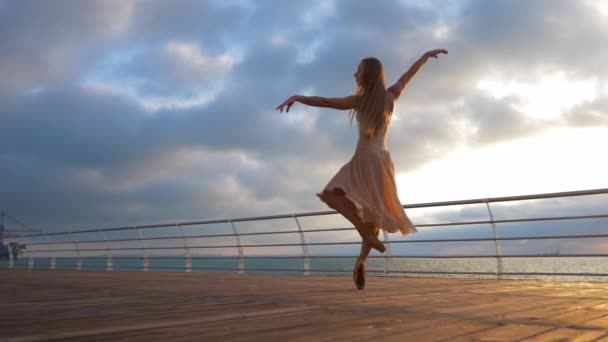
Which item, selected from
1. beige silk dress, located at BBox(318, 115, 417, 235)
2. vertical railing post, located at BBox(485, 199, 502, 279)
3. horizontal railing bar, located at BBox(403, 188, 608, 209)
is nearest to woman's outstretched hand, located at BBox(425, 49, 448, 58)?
beige silk dress, located at BBox(318, 115, 417, 235)

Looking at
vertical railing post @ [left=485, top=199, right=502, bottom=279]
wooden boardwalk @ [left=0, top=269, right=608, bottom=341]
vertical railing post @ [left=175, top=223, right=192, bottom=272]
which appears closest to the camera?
wooden boardwalk @ [left=0, top=269, right=608, bottom=341]

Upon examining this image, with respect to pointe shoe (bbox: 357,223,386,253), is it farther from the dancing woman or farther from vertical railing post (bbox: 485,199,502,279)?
vertical railing post (bbox: 485,199,502,279)

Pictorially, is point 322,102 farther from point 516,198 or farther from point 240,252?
point 240,252

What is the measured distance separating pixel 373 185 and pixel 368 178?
6 centimetres

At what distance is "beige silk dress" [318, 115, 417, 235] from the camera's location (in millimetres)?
3668

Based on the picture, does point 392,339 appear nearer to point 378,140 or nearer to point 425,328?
point 425,328

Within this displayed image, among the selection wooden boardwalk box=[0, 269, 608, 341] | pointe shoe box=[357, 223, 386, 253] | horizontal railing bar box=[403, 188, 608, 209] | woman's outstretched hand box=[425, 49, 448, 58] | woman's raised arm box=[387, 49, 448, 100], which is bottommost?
wooden boardwalk box=[0, 269, 608, 341]

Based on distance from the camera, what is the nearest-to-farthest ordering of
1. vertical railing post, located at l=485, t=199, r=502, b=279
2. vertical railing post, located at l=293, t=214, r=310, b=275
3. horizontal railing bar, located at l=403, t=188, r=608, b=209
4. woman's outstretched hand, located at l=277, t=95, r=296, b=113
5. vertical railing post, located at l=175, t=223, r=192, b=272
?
woman's outstretched hand, located at l=277, t=95, r=296, b=113 → horizontal railing bar, located at l=403, t=188, r=608, b=209 → vertical railing post, located at l=485, t=199, r=502, b=279 → vertical railing post, located at l=293, t=214, r=310, b=275 → vertical railing post, located at l=175, t=223, r=192, b=272

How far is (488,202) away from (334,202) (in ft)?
10.5

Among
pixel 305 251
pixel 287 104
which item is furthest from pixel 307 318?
pixel 305 251

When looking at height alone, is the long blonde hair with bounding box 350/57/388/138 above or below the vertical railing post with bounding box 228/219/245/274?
above

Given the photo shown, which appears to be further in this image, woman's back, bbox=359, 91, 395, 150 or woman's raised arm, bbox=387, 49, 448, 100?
woman's raised arm, bbox=387, 49, 448, 100

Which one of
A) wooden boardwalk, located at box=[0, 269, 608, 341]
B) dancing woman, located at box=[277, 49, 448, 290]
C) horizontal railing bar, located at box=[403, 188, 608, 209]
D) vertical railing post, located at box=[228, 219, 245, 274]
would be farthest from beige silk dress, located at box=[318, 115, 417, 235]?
vertical railing post, located at box=[228, 219, 245, 274]

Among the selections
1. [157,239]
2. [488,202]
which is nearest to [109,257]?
[157,239]
